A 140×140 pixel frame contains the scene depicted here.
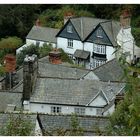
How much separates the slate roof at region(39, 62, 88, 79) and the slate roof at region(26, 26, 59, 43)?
7.40 metres

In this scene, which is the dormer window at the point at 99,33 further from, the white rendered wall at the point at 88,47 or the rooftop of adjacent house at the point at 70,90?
the rooftop of adjacent house at the point at 70,90

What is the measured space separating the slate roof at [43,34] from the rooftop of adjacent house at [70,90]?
9.97 m

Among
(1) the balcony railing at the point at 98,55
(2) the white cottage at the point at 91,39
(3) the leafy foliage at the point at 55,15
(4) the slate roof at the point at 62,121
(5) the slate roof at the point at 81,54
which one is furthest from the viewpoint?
(3) the leafy foliage at the point at 55,15

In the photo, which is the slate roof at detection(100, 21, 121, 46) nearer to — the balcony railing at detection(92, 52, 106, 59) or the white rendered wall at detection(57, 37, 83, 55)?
the balcony railing at detection(92, 52, 106, 59)

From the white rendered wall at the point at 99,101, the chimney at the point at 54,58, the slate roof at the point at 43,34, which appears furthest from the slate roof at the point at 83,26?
the white rendered wall at the point at 99,101

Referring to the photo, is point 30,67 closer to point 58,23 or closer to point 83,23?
point 83,23

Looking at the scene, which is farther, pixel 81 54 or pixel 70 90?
pixel 81 54

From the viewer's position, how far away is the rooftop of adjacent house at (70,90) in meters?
14.4

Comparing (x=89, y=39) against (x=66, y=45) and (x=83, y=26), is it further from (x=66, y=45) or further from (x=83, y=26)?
(x=66, y=45)

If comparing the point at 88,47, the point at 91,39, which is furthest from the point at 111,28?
the point at 88,47

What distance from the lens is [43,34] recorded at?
25328 mm

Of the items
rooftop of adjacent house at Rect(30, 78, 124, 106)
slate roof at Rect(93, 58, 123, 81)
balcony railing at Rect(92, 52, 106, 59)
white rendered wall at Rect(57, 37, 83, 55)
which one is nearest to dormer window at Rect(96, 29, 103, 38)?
balcony railing at Rect(92, 52, 106, 59)

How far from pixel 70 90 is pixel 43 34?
10.9 m

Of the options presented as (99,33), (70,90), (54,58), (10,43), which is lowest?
(70,90)
